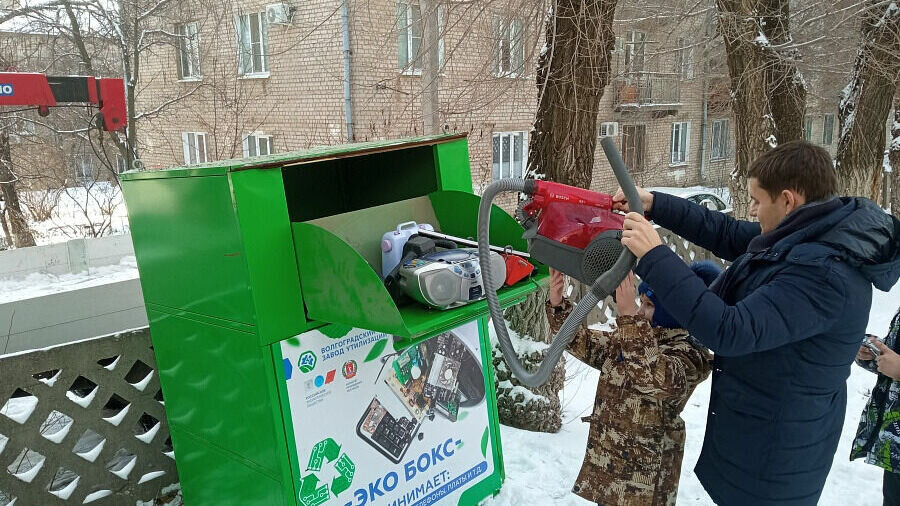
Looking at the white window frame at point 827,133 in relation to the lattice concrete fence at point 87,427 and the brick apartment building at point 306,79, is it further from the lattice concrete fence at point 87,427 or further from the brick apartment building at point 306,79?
the lattice concrete fence at point 87,427

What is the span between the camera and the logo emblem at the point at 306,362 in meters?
2.34

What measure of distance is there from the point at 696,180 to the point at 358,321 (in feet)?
68.6

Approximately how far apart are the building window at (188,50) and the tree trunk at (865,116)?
10.2 metres

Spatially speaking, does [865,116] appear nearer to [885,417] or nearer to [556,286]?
[885,417]

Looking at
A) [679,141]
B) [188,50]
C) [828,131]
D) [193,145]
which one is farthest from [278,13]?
[828,131]

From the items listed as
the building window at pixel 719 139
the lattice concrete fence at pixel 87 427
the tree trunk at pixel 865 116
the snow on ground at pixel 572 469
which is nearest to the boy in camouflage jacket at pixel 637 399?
the snow on ground at pixel 572 469

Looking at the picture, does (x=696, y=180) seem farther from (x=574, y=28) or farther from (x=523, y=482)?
(x=523, y=482)

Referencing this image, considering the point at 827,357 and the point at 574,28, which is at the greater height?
the point at 574,28

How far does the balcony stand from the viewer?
52.4ft

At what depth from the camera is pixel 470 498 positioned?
10.0 feet

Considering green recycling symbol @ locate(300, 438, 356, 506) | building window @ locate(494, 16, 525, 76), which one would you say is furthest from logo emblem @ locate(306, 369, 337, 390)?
building window @ locate(494, 16, 525, 76)

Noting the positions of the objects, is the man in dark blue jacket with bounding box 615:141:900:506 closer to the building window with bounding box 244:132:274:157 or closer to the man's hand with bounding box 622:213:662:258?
the man's hand with bounding box 622:213:662:258

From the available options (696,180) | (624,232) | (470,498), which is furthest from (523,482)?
(696,180)

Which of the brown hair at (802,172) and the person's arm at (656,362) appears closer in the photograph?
the brown hair at (802,172)
